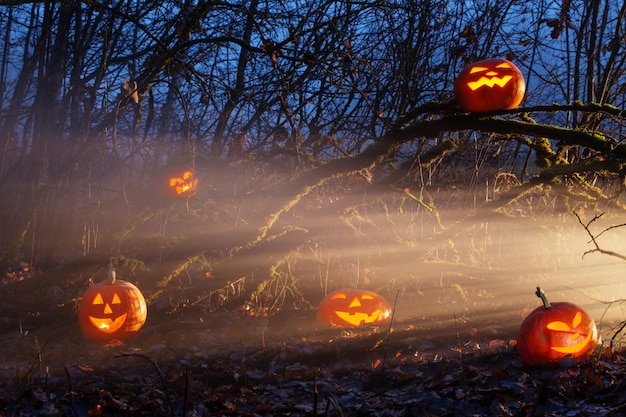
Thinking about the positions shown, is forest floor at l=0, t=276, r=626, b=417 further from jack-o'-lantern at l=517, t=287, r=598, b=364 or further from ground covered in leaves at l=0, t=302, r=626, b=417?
jack-o'-lantern at l=517, t=287, r=598, b=364

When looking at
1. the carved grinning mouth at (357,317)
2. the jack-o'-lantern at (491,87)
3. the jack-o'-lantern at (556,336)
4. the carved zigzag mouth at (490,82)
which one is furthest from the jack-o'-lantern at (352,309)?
the carved zigzag mouth at (490,82)

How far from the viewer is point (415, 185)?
314 inches

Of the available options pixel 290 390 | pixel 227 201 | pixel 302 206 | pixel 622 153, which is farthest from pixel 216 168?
pixel 622 153

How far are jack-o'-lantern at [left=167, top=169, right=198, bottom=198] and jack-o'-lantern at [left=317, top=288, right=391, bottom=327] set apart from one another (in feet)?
7.84

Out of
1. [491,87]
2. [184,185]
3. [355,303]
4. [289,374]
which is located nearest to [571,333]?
[491,87]

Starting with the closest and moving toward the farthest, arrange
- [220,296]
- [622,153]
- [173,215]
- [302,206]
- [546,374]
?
[546,374], [622,153], [220,296], [302,206], [173,215]

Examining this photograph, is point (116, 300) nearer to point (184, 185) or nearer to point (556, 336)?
point (184, 185)

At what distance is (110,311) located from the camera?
542cm

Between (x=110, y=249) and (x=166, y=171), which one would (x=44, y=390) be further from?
(x=166, y=171)

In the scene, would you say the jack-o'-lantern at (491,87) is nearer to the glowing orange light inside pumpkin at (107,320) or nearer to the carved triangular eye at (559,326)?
the carved triangular eye at (559,326)

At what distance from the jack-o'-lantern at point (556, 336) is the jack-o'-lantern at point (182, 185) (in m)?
4.47

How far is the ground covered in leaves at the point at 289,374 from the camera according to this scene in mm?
3471

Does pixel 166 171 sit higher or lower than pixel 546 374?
higher

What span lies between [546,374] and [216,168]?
194 inches
